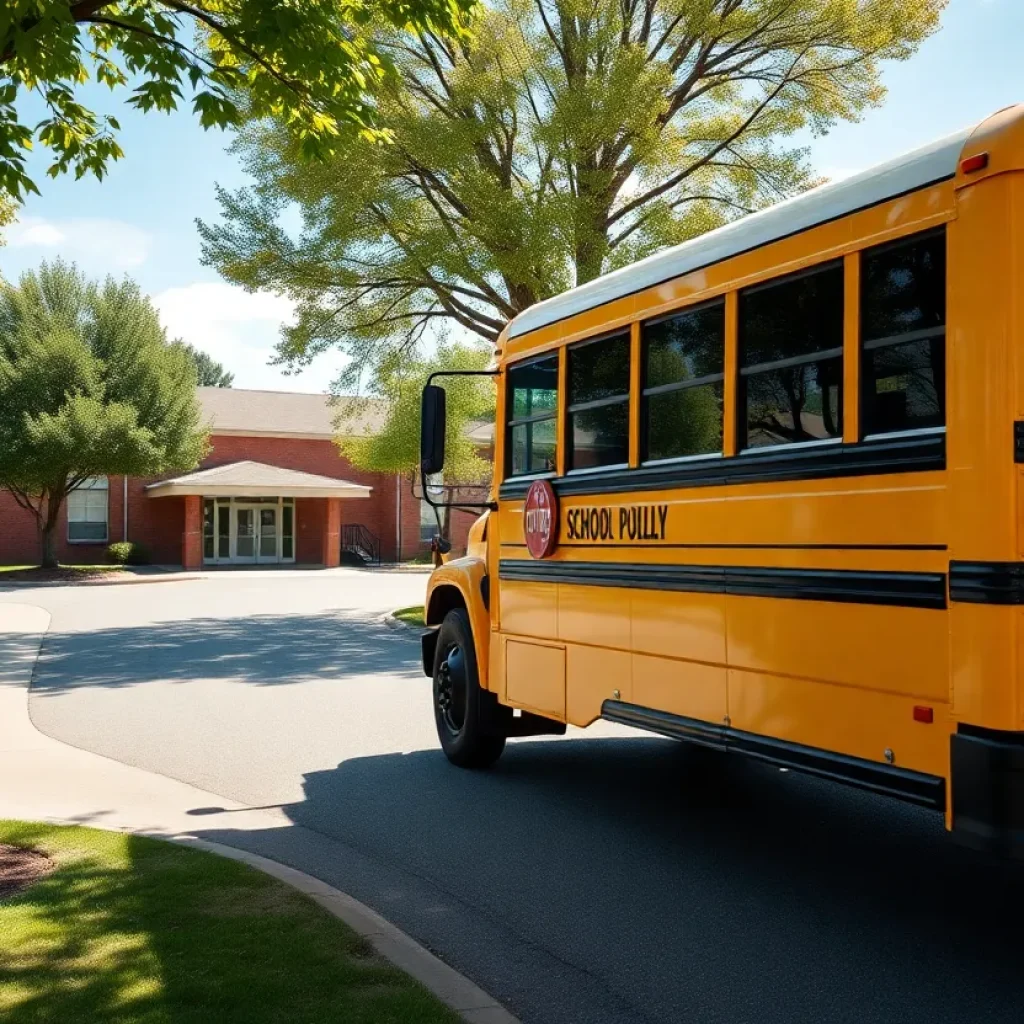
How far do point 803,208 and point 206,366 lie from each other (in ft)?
293

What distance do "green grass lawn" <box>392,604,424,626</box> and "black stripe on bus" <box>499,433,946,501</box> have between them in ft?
49.2

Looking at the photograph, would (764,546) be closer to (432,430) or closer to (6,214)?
(432,430)

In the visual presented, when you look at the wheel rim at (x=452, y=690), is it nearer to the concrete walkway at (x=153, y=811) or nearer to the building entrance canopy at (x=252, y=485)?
the concrete walkway at (x=153, y=811)

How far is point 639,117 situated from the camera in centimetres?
1881

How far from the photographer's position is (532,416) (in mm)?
7445

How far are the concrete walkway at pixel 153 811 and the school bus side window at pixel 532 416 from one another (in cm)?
257

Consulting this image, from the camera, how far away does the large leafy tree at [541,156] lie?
18.9 meters

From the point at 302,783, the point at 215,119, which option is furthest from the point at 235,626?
the point at 215,119

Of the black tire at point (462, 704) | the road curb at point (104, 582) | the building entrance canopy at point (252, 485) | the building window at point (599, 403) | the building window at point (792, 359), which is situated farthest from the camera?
the building entrance canopy at point (252, 485)

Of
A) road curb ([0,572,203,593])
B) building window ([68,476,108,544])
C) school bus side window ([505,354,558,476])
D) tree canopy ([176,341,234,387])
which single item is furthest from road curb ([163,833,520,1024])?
tree canopy ([176,341,234,387])

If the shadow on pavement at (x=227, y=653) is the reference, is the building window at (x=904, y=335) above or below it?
above

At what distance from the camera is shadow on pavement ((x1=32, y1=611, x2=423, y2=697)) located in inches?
548

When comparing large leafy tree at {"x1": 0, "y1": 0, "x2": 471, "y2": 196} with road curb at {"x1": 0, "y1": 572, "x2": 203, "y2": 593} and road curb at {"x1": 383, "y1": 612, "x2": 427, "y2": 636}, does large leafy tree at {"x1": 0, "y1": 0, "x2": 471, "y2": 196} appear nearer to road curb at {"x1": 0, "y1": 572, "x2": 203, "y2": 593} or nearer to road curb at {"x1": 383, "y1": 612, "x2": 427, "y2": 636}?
road curb at {"x1": 383, "y1": 612, "x2": 427, "y2": 636}

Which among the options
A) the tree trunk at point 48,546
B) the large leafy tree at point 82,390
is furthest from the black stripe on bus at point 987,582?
the tree trunk at point 48,546
